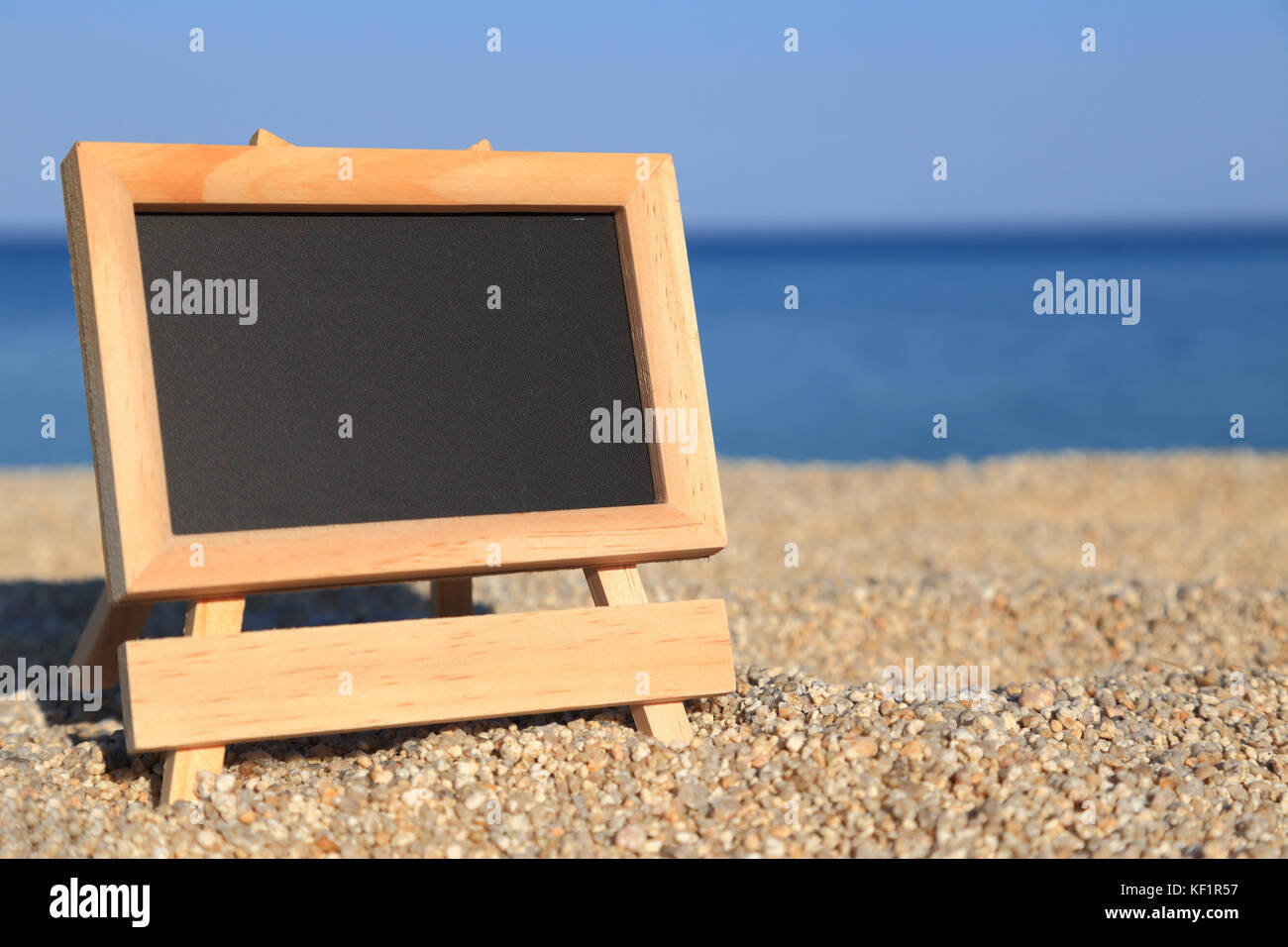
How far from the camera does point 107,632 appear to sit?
128 inches

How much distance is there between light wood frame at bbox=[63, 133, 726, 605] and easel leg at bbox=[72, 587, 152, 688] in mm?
916

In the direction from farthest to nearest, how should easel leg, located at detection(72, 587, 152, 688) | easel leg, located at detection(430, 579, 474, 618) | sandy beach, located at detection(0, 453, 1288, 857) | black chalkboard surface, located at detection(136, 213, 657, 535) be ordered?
1. easel leg, located at detection(430, 579, 474, 618)
2. easel leg, located at detection(72, 587, 152, 688)
3. black chalkboard surface, located at detection(136, 213, 657, 535)
4. sandy beach, located at detection(0, 453, 1288, 857)

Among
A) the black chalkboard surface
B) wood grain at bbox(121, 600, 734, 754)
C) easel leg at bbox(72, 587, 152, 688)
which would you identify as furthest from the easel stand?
easel leg at bbox(72, 587, 152, 688)

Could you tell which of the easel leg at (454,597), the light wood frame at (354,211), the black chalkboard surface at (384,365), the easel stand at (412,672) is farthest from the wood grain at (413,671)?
the easel leg at (454,597)

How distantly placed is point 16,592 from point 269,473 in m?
3.09

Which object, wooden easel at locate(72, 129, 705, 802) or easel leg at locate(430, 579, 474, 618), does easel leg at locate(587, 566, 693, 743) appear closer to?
wooden easel at locate(72, 129, 705, 802)

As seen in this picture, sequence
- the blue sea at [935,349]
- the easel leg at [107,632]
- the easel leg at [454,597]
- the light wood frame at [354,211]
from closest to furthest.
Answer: the light wood frame at [354,211], the easel leg at [107,632], the easel leg at [454,597], the blue sea at [935,349]

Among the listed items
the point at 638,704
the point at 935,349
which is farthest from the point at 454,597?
the point at 935,349

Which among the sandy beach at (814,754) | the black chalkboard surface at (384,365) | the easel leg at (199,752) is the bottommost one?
the sandy beach at (814,754)

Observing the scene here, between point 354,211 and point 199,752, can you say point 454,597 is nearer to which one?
point 199,752

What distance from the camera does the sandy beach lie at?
2232mm

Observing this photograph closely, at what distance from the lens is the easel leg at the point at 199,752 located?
7.85 feet

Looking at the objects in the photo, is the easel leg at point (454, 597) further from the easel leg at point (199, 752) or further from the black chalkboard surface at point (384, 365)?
the easel leg at point (199, 752)

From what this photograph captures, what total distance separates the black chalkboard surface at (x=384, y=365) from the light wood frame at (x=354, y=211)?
0.05 meters
